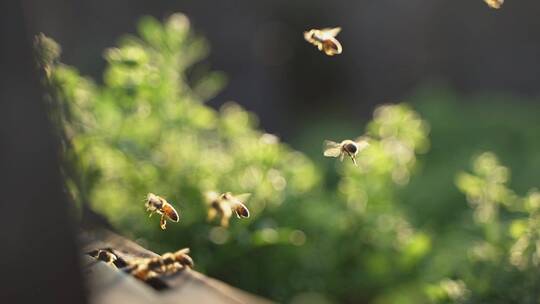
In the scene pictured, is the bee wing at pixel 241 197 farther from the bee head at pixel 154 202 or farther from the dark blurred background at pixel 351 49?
the dark blurred background at pixel 351 49

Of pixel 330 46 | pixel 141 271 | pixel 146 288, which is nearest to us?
pixel 146 288

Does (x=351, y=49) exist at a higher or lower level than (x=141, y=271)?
higher

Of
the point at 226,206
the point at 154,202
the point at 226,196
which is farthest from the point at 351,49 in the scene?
the point at 154,202

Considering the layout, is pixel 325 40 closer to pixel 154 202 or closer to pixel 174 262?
pixel 154 202

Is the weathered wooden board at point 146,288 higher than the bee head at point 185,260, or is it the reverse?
the bee head at point 185,260

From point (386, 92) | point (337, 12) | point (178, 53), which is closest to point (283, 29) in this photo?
point (337, 12)

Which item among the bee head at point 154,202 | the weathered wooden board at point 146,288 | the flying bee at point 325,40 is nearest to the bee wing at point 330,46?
the flying bee at point 325,40

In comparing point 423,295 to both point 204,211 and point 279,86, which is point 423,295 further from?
point 279,86

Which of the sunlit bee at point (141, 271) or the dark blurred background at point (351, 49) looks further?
the dark blurred background at point (351, 49)
